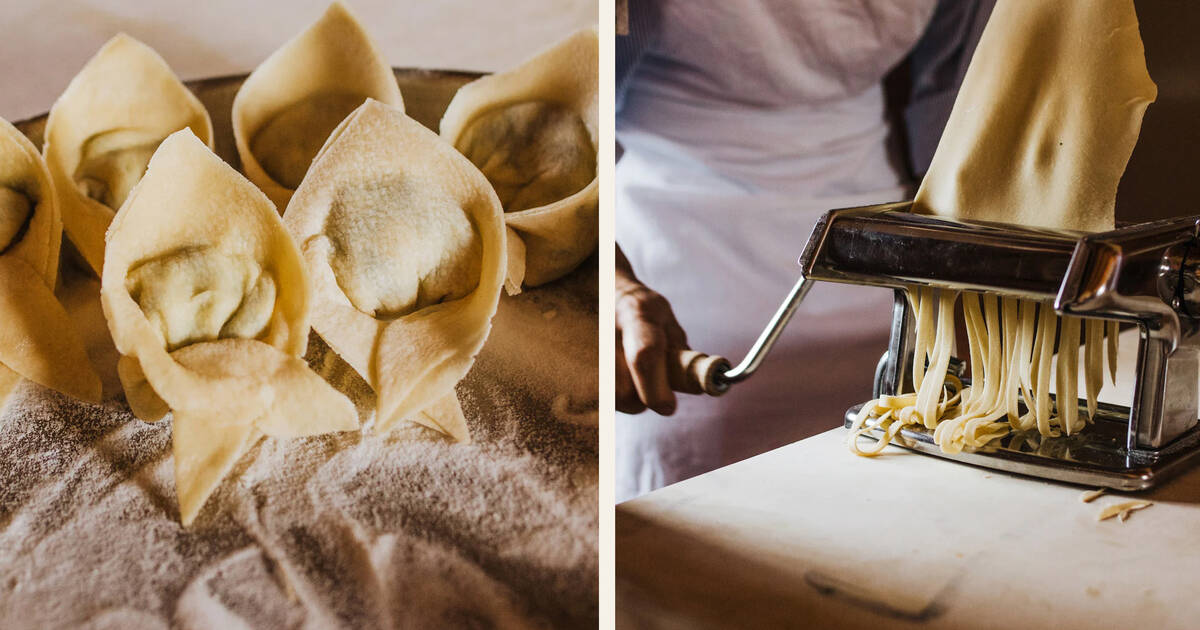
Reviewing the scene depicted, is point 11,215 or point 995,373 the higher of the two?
point 11,215

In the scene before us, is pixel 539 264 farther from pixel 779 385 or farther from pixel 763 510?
pixel 779 385

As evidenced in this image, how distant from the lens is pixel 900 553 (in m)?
0.64

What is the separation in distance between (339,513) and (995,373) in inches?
23.9

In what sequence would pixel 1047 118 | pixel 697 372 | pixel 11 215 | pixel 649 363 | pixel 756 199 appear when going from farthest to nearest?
1. pixel 756 199
2. pixel 649 363
3. pixel 697 372
4. pixel 1047 118
5. pixel 11 215

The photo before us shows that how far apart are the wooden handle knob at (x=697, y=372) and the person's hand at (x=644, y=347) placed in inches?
0.5

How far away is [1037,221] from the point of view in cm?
77

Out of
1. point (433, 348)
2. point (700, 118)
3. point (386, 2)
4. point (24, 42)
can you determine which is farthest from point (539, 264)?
point (700, 118)

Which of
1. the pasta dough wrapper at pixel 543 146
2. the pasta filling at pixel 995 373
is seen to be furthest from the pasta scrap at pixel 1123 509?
the pasta dough wrapper at pixel 543 146

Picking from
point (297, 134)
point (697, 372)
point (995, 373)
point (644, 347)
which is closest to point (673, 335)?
point (644, 347)

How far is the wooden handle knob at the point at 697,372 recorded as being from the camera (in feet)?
2.98

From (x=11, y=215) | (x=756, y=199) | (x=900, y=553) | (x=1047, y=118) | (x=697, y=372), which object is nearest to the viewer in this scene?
(x=11, y=215)

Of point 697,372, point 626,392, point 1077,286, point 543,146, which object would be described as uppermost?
point 543,146

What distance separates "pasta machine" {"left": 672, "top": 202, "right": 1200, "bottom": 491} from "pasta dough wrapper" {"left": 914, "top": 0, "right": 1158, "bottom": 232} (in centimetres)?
5

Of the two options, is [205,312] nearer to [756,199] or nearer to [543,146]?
[543,146]
